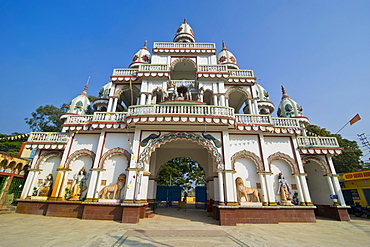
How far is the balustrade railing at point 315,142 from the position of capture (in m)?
12.9

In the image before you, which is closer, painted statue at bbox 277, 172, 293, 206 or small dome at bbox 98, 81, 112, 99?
painted statue at bbox 277, 172, 293, 206

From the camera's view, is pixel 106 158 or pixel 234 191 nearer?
pixel 234 191

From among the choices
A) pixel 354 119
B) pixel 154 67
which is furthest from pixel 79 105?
pixel 354 119

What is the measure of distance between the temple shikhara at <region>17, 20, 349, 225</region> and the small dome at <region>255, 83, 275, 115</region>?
7.48ft

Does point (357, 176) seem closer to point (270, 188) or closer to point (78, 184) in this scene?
point (270, 188)

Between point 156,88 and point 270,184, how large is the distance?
10953 millimetres

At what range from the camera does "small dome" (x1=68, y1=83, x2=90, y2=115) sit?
53.9ft

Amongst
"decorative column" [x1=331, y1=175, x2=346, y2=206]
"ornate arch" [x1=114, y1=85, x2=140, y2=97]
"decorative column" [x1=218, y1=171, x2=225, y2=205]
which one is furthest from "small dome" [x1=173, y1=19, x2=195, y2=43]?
"decorative column" [x1=331, y1=175, x2=346, y2=206]

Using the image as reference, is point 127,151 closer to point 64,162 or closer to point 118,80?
point 64,162

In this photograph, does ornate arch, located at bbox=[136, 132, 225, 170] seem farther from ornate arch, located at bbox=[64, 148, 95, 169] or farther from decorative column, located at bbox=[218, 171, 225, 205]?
ornate arch, located at bbox=[64, 148, 95, 169]

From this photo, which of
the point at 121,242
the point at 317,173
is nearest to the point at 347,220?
the point at 317,173

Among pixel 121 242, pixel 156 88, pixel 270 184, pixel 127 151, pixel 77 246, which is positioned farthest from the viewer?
pixel 156 88

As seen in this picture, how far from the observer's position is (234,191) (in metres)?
9.84

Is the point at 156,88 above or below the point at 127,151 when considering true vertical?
above
